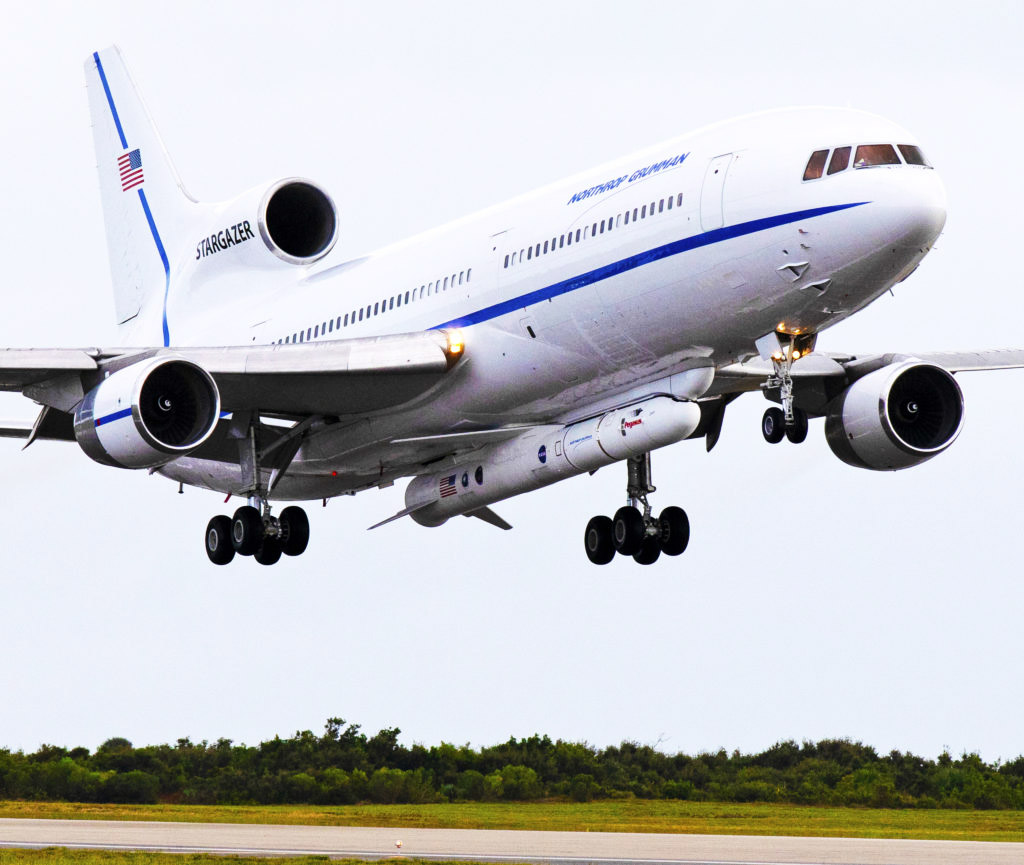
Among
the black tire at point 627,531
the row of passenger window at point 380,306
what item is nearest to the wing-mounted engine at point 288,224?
the row of passenger window at point 380,306

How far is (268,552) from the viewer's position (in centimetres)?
3909

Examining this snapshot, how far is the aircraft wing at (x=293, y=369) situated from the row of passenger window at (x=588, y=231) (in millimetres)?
2121

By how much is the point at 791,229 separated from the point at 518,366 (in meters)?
6.49

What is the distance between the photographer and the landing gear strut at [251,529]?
38.2 m

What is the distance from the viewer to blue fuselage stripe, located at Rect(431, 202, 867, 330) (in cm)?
2920

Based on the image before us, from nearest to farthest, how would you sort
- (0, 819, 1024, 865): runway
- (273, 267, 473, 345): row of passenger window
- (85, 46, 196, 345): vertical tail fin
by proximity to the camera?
(0, 819, 1024, 865): runway < (273, 267, 473, 345): row of passenger window < (85, 46, 196, 345): vertical tail fin

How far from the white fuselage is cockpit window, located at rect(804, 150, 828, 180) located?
10 centimetres

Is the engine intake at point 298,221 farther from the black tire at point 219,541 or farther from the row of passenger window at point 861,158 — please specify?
the row of passenger window at point 861,158

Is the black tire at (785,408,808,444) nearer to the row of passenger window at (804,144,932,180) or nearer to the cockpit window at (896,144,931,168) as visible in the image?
the row of passenger window at (804,144,932,180)

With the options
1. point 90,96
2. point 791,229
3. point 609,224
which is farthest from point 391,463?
point 90,96

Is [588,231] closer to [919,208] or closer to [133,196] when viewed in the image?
[919,208]

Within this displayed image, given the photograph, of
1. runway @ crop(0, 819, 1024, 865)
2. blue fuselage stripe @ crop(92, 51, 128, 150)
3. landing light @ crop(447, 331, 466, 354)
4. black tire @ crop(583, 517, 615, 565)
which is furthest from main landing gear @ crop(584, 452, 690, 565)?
blue fuselage stripe @ crop(92, 51, 128, 150)

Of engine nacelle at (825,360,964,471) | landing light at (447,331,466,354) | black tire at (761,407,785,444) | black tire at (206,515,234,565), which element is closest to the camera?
black tire at (761,407,785,444)

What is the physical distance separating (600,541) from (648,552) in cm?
105
